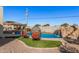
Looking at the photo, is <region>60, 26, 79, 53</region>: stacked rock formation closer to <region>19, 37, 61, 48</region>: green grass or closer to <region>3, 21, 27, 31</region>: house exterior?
<region>19, 37, 61, 48</region>: green grass

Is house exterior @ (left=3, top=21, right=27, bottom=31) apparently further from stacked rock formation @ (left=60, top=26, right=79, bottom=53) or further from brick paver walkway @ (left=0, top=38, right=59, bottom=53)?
stacked rock formation @ (left=60, top=26, right=79, bottom=53)

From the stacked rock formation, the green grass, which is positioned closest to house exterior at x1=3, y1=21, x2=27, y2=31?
the green grass

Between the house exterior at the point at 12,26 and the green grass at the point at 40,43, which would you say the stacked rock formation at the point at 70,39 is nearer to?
the green grass at the point at 40,43

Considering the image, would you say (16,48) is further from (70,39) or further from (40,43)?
(70,39)

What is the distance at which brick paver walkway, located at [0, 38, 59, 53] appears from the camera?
231 cm

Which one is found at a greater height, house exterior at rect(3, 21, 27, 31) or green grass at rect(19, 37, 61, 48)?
house exterior at rect(3, 21, 27, 31)

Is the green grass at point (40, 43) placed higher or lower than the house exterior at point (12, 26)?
lower

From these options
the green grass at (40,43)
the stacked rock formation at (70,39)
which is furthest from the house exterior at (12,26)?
the stacked rock formation at (70,39)

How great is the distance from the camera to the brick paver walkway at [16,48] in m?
2.31

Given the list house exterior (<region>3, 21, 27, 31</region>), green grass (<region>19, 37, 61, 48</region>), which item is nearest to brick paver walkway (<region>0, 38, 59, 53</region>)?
green grass (<region>19, 37, 61, 48</region>)

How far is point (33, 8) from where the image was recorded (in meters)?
2.34
